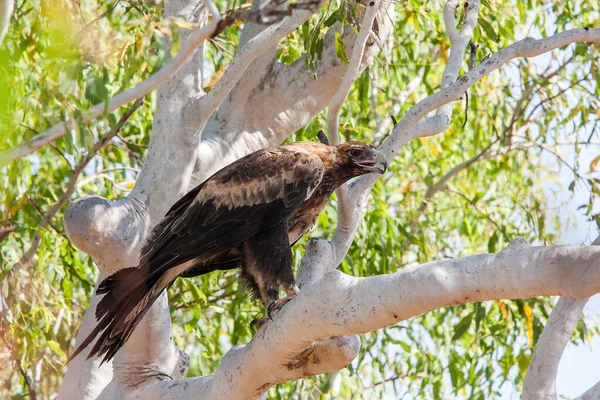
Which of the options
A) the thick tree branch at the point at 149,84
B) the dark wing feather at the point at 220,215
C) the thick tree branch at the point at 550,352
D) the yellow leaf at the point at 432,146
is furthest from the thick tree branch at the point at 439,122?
the yellow leaf at the point at 432,146

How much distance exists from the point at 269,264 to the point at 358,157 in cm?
74

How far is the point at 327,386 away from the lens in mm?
6285

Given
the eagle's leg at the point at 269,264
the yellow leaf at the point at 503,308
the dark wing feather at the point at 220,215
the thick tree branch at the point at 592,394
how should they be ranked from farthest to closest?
the yellow leaf at the point at 503,308 < the eagle's leg at the point at 269,264 < the dark wing feather at the point at 220,215 < the thick tree branch at the point at 592,394

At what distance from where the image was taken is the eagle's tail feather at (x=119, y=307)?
12.2 feet

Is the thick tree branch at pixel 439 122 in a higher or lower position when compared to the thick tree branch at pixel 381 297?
higher

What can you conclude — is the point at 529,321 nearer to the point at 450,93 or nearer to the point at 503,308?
the point at 503,308

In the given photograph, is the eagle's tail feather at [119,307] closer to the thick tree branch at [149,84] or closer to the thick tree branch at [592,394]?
the thick tree branch at [149,84]

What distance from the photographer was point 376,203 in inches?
264

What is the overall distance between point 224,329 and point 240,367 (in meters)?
4.66

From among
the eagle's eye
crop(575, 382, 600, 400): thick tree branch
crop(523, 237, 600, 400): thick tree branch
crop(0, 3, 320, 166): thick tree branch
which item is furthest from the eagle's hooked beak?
crop(0, 3, 320, 166): thick tree branch

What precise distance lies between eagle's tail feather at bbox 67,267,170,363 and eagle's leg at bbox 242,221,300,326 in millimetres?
549

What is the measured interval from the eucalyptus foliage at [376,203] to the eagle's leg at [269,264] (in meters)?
0.84

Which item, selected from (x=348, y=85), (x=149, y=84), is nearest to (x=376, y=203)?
(x=348, y=85)

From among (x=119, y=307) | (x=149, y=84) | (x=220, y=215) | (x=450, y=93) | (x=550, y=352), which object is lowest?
(x=550, y=352)
